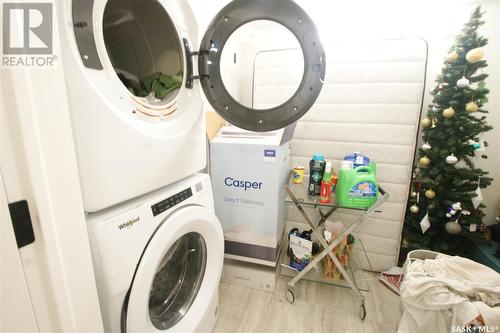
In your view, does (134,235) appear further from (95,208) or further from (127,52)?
(127,52)

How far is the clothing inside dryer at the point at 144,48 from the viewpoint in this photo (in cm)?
84

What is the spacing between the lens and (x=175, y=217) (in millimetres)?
722

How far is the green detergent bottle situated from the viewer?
1167 mm

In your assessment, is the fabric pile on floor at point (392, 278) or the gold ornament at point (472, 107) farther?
the fabric pile on floor at point (392, 278)

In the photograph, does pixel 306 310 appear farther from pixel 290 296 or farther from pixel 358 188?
pixel 358 188

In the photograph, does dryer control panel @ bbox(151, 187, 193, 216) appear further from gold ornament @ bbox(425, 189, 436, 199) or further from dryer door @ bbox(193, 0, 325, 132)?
gold ornament @ bbox(425, 189, 436, 199)

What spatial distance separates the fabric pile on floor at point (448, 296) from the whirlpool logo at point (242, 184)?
2.87 feet

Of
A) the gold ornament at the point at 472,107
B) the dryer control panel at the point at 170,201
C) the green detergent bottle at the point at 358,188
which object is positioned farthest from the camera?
the gold ornament at the point at 472,107

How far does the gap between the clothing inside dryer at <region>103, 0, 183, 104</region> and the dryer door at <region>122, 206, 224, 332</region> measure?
1.47ft

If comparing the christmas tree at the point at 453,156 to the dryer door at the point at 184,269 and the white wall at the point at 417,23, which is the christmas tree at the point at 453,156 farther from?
the dryer door at the point at 184,269

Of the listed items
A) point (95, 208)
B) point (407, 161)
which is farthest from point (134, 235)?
point (407, 161)

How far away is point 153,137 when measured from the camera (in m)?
0.67

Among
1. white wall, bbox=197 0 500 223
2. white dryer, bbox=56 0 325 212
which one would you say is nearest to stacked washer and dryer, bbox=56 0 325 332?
white dryer, bbox=56 0 325 212

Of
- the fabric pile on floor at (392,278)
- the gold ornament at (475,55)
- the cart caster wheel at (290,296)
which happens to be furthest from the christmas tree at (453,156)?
the cart caster wheel at (290,296)
